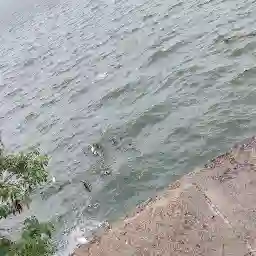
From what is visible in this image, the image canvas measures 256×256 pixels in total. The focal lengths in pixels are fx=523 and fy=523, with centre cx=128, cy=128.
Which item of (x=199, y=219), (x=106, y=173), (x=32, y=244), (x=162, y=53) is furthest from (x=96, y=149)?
(x=32, y=244)

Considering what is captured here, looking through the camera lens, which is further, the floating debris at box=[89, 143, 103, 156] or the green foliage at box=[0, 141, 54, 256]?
the floating debris at box=[89, 143, 103, 156]

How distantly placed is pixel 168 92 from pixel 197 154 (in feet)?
11.7

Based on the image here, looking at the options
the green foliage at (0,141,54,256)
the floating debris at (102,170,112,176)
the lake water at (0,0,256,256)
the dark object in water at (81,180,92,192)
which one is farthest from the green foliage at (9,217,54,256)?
the floating debris at (102,170,112,176)

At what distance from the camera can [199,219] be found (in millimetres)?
11320

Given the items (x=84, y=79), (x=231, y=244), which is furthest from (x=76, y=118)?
(x=231, y=244)

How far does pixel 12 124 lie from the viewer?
1886 centimetres

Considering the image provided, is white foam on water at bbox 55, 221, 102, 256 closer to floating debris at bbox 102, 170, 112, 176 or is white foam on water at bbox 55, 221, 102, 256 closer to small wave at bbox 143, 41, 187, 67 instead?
floating debris at bbox 102, 170, 112, 176

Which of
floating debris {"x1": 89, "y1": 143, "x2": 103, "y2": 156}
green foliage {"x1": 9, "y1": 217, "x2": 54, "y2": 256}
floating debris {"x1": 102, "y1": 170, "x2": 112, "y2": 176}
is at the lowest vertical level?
floating debris {"x1": 102, "y1": 170, "x2": 112, "y2": 176}

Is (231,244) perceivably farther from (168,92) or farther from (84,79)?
(84,79)

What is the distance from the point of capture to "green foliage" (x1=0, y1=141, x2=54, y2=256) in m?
6.63

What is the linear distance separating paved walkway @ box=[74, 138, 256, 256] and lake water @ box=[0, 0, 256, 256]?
1106 mm

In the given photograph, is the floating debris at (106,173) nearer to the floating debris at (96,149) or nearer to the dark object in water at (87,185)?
the dark object in water at (87,185)

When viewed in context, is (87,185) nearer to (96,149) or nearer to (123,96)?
(96,149)

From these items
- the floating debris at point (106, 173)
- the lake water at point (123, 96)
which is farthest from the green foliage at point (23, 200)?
the floating debris at point (106, 173)
